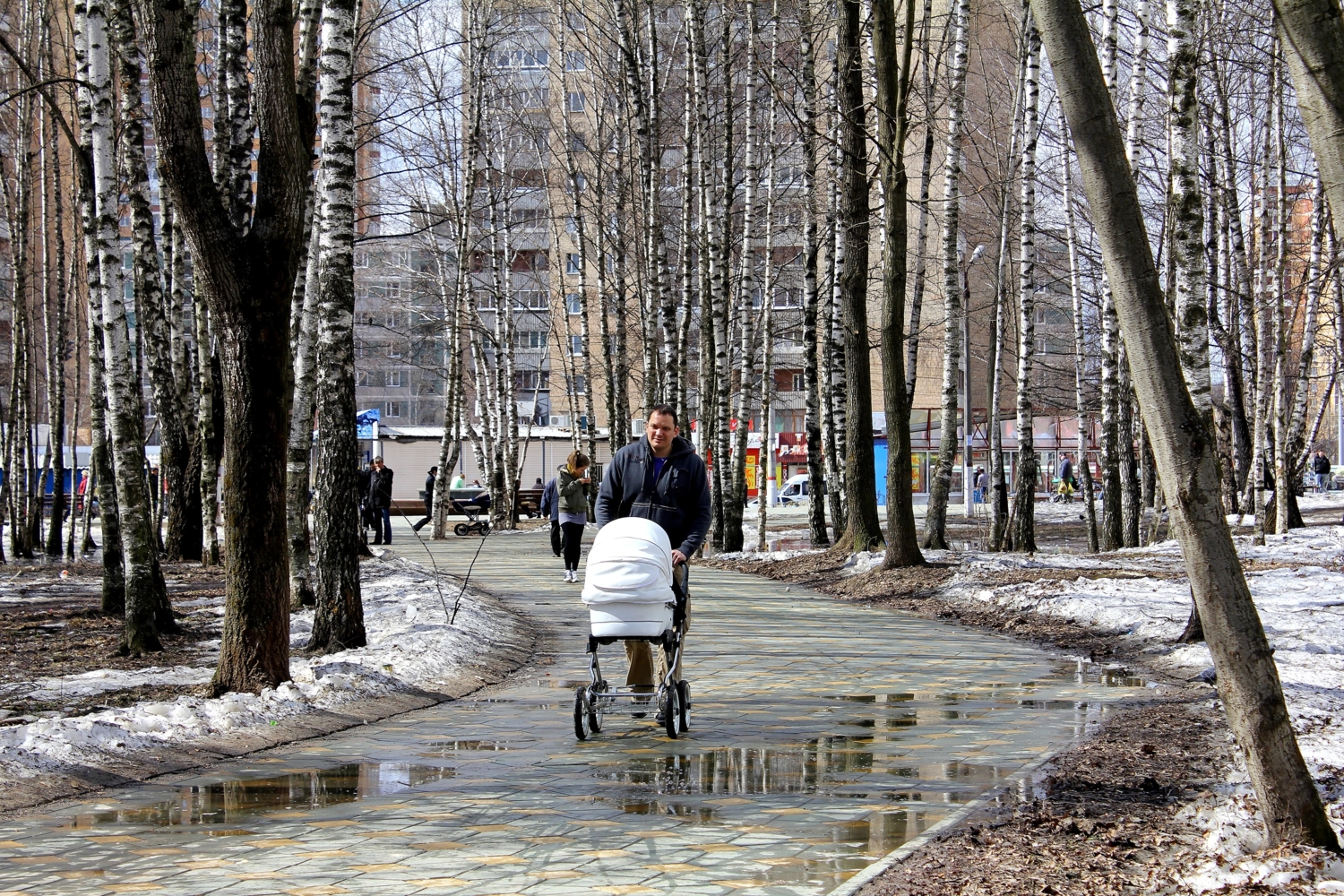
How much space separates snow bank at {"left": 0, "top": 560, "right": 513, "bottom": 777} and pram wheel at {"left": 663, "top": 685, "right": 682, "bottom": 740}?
253cm

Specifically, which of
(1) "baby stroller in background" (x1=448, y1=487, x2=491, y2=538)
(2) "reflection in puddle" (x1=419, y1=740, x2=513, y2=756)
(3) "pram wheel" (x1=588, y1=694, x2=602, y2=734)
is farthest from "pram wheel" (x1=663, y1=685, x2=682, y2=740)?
(1) "baby stroller in background" (x1=448, y1=487, x2=491, y2=538)

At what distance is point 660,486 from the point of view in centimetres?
836

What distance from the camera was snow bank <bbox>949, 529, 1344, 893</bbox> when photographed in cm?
462

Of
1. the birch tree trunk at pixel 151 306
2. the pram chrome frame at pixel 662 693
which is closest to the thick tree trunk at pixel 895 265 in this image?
the birch tree trunk at pixel 151 306

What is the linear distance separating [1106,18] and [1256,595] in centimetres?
920

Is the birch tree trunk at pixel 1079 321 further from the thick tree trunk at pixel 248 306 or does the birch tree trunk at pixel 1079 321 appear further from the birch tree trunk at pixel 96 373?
the thick tree trunk at pixel 248 306

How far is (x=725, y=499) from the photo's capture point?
26484mm

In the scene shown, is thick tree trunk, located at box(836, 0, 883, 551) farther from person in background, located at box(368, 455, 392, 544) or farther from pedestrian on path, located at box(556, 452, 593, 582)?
person in background, located at box(368, 455, 392, 544)

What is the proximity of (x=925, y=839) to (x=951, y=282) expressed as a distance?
15.1m

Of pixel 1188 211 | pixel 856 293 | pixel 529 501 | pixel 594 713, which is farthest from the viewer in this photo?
pixel 529 501

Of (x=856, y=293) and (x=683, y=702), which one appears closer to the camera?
(x=683, y=702)

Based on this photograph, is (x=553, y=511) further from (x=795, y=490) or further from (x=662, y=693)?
(x=795, y=490)

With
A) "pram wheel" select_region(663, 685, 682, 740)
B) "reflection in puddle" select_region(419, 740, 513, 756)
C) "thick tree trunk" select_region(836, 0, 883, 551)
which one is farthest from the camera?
"thick tree trunk" select_region(836, 0, 883, 551)

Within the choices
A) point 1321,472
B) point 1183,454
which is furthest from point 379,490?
point 1321,472
